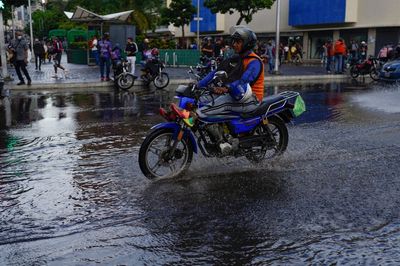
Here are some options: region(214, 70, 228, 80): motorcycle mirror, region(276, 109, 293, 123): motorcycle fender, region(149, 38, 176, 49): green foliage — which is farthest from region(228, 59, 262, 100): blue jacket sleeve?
region(149, 38, 176, 49): green foliage

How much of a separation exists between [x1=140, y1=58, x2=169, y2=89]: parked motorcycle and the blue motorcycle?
1184 centimetres

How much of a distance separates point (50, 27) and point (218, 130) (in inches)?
3382

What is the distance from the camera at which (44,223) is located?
4539mm

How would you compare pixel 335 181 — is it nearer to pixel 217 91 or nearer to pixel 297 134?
pixel 217 91

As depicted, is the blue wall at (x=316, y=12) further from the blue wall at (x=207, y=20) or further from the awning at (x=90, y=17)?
the awning at (x=90, y=17)

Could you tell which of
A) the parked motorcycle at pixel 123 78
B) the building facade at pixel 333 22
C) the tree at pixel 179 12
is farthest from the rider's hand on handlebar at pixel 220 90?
the tree at pixel 179 12

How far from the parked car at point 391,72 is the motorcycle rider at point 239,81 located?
47.3 feet

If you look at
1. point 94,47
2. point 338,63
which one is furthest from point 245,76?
point 94,47

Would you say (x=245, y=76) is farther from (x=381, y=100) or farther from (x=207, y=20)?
(x=207, y=20)

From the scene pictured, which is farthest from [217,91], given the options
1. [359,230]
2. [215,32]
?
[215,32]

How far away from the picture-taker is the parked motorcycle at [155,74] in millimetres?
18141

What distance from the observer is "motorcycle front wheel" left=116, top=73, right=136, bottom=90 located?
17.6m

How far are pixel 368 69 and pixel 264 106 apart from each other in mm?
17995

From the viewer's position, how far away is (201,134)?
6.02 m
